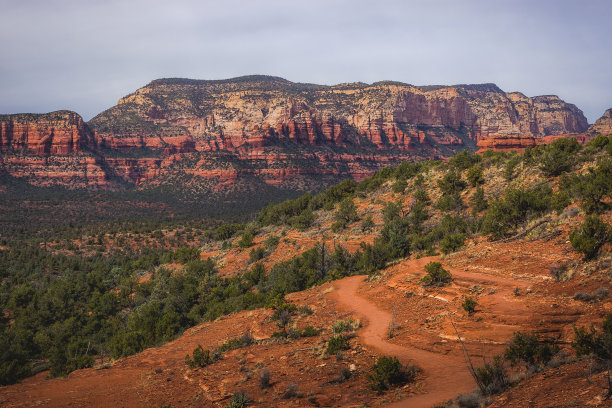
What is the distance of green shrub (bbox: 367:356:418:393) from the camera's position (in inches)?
346

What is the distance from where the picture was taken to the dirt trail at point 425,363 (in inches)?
318

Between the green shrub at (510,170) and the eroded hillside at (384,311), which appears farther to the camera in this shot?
the green shrub at (510,170)

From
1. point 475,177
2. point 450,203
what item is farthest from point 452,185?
point 450,203

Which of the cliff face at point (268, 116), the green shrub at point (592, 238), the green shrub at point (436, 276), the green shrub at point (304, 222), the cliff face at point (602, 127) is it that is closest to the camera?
the green shrub at point (592, 238)

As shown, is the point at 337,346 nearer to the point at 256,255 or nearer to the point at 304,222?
the point at 256,255

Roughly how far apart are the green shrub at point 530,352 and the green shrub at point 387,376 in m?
2.26

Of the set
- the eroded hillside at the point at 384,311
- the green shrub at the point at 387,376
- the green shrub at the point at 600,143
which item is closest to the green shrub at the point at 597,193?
the eroded hillside at the point at 384,311

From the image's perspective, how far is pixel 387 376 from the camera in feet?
28.9

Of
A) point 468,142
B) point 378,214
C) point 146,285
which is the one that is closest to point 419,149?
point 468,142

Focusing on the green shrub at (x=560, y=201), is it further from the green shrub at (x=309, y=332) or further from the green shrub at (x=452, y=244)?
the green shrub at (x=309, y=332)

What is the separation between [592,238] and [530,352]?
6528 mm

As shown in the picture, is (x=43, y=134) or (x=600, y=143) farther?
(x=43, y=134)

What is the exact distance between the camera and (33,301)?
30938mm

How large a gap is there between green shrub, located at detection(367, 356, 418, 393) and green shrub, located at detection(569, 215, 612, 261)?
7.59m
